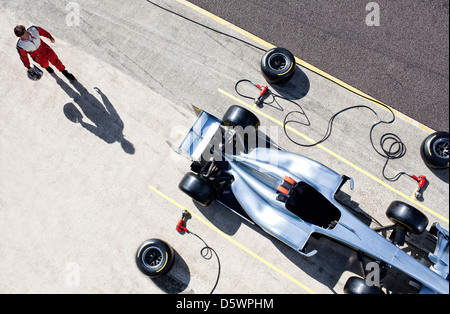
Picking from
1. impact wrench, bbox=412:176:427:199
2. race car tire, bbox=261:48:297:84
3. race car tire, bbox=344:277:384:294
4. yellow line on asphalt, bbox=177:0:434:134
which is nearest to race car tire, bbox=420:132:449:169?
impact wrench, bbox=412:176:427:199

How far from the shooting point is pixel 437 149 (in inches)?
269

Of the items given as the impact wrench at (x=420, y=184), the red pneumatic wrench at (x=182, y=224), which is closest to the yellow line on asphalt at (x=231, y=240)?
the red pneumatic wrench at (x=182, y=224)

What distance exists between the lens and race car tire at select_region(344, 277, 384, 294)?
608 cm

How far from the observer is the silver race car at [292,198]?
6.03 m

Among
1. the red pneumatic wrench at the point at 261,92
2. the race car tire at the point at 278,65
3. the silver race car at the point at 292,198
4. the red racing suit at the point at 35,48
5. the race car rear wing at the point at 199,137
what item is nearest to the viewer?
the silver race car at the point at 292,198

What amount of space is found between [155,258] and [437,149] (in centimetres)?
635

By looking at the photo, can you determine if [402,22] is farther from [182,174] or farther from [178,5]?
[182,174]

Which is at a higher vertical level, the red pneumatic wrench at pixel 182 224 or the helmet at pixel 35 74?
the helmet at pixel 35 74

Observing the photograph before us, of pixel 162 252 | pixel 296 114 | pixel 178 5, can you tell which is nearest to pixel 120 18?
pixel 178 5

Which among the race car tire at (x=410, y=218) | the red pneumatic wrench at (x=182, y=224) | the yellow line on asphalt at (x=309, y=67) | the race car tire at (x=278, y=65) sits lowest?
the red pneumatic wrench at (x=182, y=224)

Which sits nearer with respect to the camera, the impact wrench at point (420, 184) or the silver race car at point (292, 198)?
the silver race car at point (292, 198)

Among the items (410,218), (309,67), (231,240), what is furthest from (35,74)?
(410,218)

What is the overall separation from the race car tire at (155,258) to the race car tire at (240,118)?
2913 millimetres

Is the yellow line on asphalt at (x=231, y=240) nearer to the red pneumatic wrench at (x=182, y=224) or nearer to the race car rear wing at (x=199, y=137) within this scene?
the red pneumatic wrench at (x=182, y=224)
